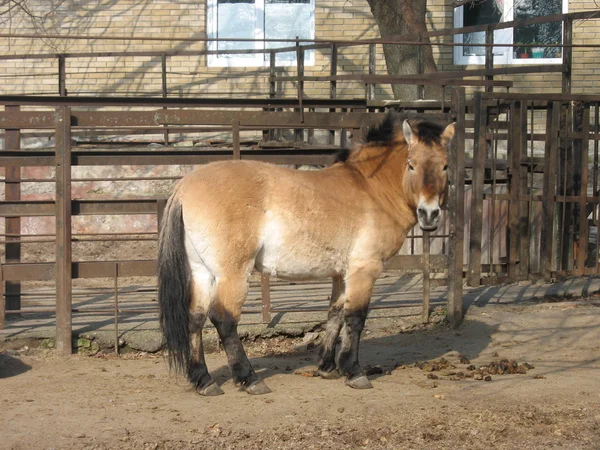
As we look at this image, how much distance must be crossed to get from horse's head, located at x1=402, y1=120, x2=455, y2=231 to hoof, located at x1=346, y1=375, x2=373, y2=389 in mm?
1343

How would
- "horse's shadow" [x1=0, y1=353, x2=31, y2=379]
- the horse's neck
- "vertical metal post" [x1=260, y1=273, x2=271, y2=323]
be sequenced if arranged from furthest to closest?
"vertical metal post" [x1=260, y1=273, x2=271, y2=323], "horse's shadow" [x1=0, y1=353, x2=31, y2=379], the horse's neck

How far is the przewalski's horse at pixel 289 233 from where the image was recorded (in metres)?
6.70

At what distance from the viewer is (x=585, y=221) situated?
33.5ft

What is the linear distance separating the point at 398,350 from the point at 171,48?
11.3m

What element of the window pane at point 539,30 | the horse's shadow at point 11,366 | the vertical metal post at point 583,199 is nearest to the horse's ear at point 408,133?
the vertical metal post at point 583,199

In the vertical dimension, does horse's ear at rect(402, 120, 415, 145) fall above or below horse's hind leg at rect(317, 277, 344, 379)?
above

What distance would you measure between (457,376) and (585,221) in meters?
3.83

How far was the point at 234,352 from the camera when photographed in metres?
6.84

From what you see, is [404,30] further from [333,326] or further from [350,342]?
[350,342]

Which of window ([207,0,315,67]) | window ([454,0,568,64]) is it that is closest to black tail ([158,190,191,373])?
window ([207,0,315,67])

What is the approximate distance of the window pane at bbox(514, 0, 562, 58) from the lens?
1827 centimetres

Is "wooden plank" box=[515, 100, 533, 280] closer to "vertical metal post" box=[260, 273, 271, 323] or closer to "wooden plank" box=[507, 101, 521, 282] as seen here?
"wooden plank" box=[507, 101, 521, 282]

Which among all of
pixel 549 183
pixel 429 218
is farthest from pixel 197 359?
pixel 549 183

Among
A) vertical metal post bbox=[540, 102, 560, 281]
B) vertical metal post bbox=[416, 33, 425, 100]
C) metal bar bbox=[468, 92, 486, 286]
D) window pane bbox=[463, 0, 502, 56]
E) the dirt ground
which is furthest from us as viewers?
window pane bbox=[463, 0, 502, 56]
